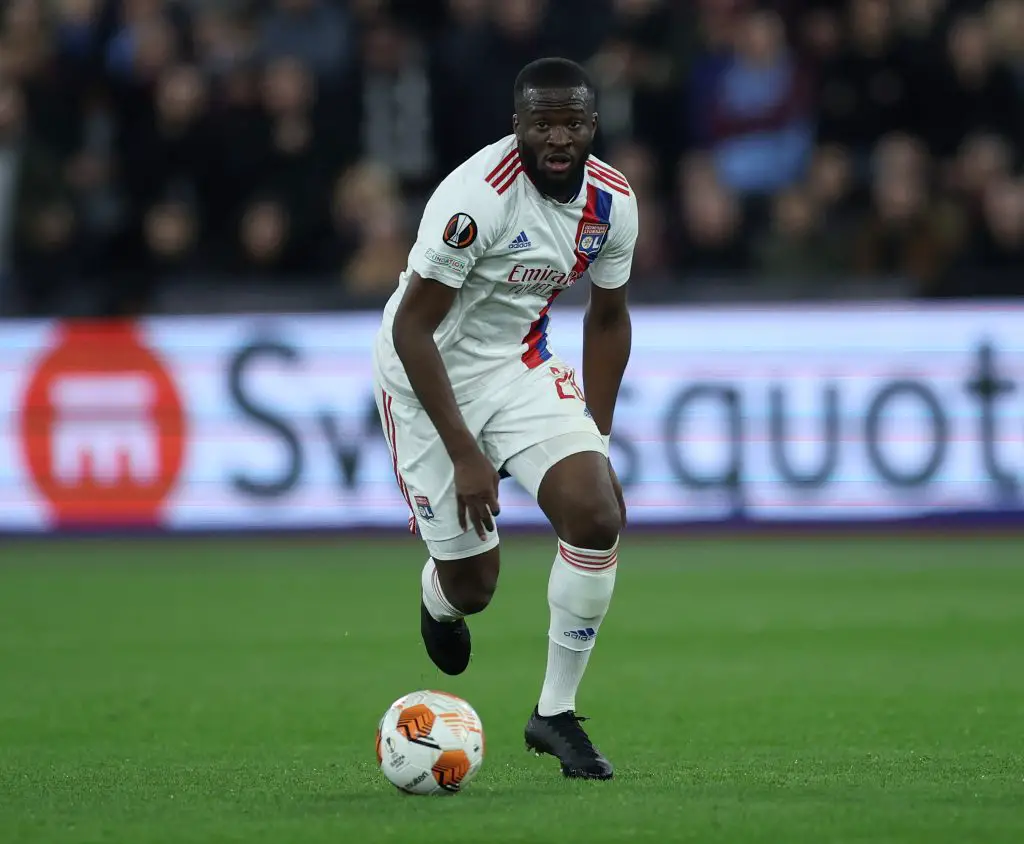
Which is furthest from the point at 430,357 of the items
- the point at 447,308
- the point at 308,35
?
the point at 308,35

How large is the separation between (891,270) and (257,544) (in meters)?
4.85

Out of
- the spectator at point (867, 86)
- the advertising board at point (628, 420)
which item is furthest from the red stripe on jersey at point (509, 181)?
the spectator at point (867, 86)

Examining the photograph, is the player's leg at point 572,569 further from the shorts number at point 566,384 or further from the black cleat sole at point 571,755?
the shorts number at point 566,384

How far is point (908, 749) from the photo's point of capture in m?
6.15

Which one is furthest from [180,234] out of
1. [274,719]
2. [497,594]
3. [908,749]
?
[908,749]

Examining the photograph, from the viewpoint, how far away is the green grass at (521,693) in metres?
5.01

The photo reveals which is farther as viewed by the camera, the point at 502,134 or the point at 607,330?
the point at 502,134

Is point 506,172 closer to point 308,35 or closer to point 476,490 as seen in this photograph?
point 476,490

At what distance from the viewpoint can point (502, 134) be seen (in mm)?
14125

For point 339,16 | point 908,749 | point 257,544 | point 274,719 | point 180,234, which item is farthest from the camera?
point 339,16

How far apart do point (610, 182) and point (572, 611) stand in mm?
1377

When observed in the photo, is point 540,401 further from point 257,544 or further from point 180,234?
point 180,234

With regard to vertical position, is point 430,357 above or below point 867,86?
below

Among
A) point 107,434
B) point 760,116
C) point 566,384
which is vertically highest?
point 760,116
